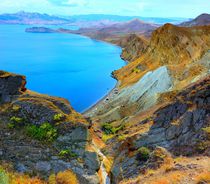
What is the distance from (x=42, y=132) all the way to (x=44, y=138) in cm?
32

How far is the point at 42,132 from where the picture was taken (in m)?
14.7

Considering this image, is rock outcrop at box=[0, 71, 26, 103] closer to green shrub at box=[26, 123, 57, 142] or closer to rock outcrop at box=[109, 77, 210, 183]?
green shrub at box=[26, 123, 57, 142]

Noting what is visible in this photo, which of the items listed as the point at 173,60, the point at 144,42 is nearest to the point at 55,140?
the point at 173,60

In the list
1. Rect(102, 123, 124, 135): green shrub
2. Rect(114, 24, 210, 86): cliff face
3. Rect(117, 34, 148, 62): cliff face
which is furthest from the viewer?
Rect(117, 34, 148, 62): cliff face

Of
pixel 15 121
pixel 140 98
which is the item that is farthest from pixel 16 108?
pixel 140 98

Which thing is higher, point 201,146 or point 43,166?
point 43,166

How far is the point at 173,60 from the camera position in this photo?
55688 millimetres

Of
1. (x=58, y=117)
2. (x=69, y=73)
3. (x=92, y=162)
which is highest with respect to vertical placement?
(x=58, y=117)

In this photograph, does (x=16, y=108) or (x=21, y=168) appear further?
(x=16, y=108)

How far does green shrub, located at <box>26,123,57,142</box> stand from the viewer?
47.5 ft

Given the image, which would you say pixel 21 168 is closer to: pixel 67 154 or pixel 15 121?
pixel 67 154

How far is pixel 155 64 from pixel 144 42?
112 ft

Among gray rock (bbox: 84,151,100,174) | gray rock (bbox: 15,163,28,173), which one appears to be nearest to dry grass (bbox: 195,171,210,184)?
gray rock (bbox: 84,151,100,174)

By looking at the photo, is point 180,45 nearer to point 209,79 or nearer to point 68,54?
point 209,79
